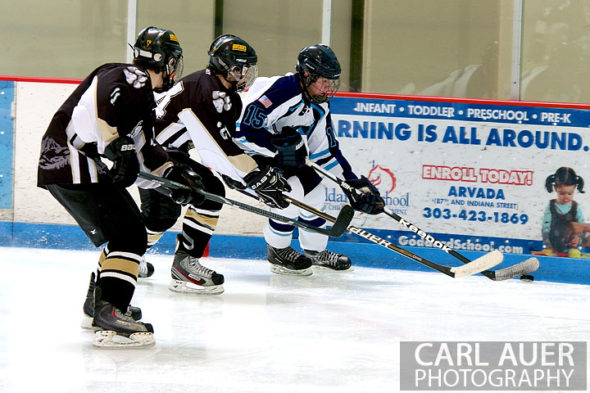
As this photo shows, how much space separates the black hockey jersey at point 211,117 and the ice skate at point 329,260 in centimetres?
95

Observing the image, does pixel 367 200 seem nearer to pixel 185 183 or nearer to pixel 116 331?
pixel 185 183

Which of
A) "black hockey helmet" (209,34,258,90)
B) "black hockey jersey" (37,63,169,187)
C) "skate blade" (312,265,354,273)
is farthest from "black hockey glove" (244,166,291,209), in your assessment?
"black hockey jersey" (37,63,169,187)

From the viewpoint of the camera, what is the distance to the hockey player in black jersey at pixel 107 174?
2.69 m

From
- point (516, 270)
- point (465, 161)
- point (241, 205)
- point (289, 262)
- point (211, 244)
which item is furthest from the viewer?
point (211, 244)

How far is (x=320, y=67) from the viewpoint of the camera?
12.7ft

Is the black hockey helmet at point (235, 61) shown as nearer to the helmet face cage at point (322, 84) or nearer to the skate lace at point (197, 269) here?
the helmet face cage at point (322, 84)

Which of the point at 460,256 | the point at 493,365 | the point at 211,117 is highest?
the point at 211,117

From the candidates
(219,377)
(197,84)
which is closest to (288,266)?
(197,84)

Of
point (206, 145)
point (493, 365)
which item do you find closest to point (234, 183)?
point (206, 145)

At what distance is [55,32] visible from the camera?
16.3 feet

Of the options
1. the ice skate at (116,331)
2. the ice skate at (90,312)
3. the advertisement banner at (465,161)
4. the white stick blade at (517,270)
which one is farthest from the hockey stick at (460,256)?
the ice skate at (116,331)

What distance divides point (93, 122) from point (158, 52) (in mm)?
449

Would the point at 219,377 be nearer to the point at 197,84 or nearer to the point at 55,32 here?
the point at 197,84

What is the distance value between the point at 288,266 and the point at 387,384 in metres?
1.84
